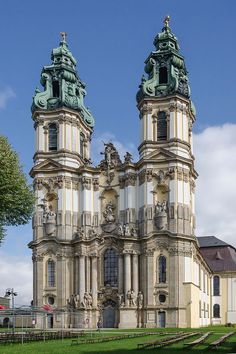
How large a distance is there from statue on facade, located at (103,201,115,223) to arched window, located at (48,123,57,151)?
34.4ft

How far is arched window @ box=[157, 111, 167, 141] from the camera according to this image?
273 feet

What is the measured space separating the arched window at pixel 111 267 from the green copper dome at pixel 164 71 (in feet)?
65.6

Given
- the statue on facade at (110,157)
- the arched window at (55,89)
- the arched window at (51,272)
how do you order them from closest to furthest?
1. the arched window at (51,272)
2. the statue on facade at (110,157)
3. the arched window at (55,89)

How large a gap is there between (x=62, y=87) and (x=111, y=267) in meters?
25.0

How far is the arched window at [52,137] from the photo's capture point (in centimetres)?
8656

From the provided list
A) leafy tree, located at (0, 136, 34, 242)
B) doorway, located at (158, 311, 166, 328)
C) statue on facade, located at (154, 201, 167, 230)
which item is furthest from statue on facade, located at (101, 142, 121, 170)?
leafy tree, located at (0, 136, 34, 242)

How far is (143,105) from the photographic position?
84188 millimetres

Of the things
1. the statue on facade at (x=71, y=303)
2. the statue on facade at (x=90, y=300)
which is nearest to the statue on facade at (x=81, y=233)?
the statue on facade at (x=90, y=300)

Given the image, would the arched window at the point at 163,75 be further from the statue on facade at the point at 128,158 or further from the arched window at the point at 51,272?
the arched window at the point at 51,272

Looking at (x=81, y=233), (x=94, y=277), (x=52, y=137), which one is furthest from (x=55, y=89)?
(x=94, y=277)

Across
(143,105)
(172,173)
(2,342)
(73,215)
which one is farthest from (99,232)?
(2,342)

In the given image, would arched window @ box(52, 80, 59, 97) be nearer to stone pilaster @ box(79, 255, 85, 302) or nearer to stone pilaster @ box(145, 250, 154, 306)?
stone pilaster @ box(79, 255, 85, 302)

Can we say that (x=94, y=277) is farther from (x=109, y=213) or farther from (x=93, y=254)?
(x=109, y=213)

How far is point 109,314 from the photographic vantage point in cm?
8019
